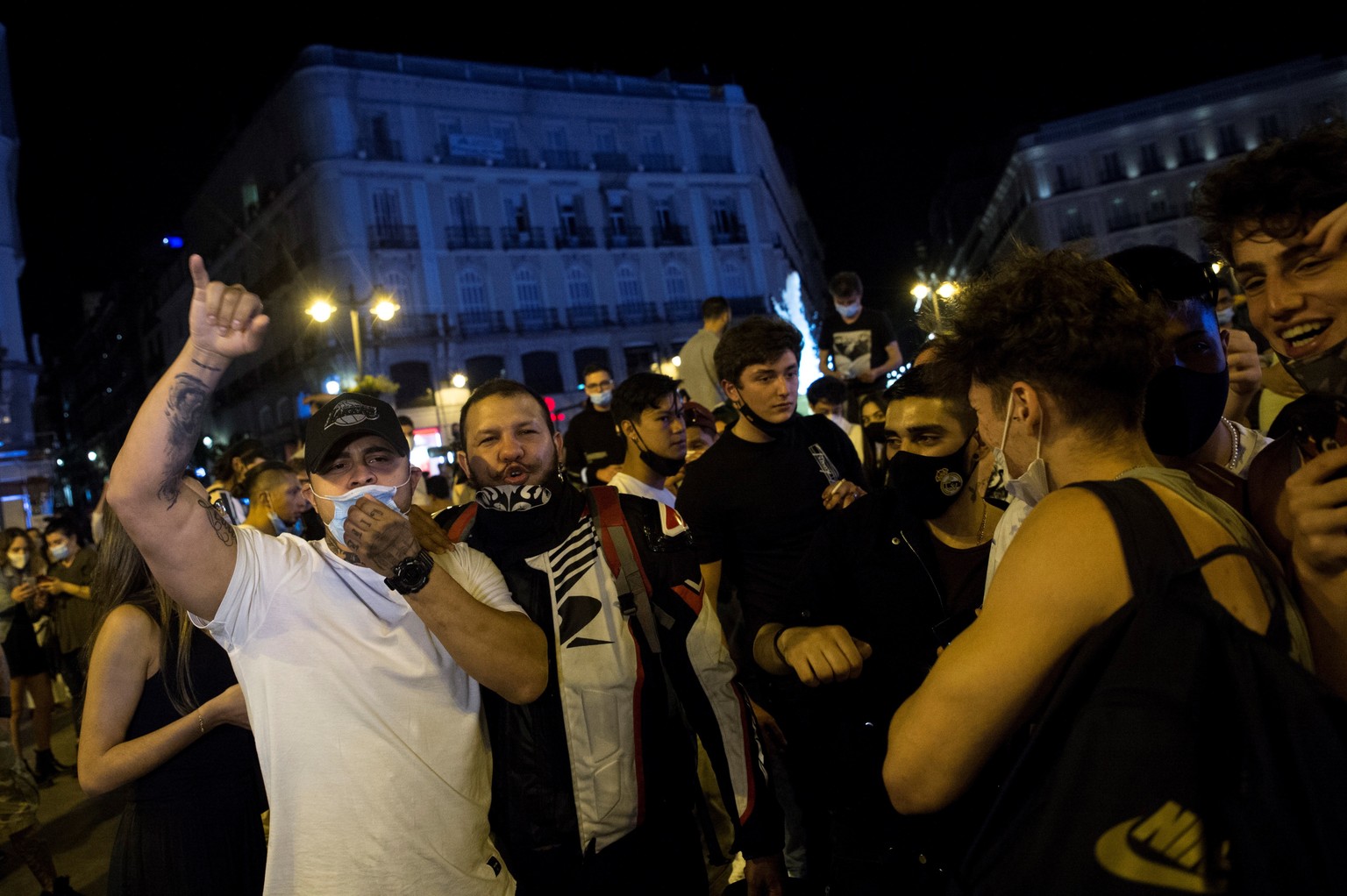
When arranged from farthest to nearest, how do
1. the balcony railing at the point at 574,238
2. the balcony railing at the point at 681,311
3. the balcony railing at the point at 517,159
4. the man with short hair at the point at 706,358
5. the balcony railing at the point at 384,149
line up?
the balcony railing at the point at 681,311
the balcony railing at the point at 574,238
the balcony railing at the point at 517,159
the balcony railing at the point at 384,149
the man with short hair at the point at 706,358

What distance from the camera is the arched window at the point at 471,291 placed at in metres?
41.4

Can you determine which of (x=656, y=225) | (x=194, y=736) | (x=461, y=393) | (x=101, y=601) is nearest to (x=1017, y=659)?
(x=194, y=736)

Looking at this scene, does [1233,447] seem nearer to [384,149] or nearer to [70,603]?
[70,603]

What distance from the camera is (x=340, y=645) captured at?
7.52ft

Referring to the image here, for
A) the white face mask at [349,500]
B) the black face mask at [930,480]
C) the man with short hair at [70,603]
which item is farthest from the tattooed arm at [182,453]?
the man with short hair at [70,603]

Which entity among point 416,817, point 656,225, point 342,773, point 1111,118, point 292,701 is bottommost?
point 416,817

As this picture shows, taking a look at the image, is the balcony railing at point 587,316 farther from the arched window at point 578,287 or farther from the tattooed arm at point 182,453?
the tattooed arm at point 182,453

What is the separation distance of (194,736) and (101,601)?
25.5 inches

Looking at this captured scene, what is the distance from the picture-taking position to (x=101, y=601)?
3.07 metres

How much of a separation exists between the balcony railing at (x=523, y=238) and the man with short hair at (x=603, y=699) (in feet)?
136

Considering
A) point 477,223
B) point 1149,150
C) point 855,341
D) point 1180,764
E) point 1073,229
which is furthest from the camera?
point 1073,229

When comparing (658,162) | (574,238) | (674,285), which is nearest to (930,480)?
(574,238)

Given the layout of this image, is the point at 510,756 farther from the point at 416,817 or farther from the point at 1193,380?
the point at 1193,380

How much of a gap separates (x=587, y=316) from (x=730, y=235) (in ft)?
32.4
